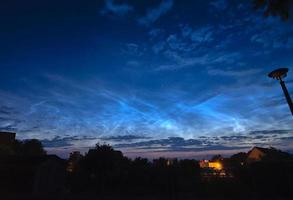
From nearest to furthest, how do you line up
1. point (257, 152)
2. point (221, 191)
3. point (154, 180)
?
1. point (221, 191)
2. point (154, 180)
3. point (257, 152)

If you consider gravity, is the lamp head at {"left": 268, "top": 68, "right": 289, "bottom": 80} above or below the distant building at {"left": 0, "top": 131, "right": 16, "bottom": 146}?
below

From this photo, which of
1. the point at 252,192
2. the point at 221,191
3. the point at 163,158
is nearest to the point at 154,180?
the point at 163,158

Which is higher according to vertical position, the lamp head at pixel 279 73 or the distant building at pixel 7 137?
the distant building at pixel 7 137

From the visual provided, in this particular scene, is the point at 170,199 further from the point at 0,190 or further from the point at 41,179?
the point at 0,190

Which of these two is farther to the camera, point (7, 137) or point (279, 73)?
point (7, 137)

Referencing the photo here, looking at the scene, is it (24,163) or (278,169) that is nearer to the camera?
(278,169)

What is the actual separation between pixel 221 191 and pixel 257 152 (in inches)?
1216

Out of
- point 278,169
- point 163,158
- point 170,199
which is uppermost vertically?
point 163,158

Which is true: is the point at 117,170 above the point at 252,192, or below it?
above

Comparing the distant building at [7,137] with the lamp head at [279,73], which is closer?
the lamp head at [279,73]

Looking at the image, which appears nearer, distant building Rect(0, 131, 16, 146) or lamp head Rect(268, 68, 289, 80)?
lamp head Rect(268, 68, 289, 80)

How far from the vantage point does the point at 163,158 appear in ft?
90.9

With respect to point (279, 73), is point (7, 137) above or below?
above

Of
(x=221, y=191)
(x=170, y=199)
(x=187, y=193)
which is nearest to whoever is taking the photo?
(x=170, y=199)
